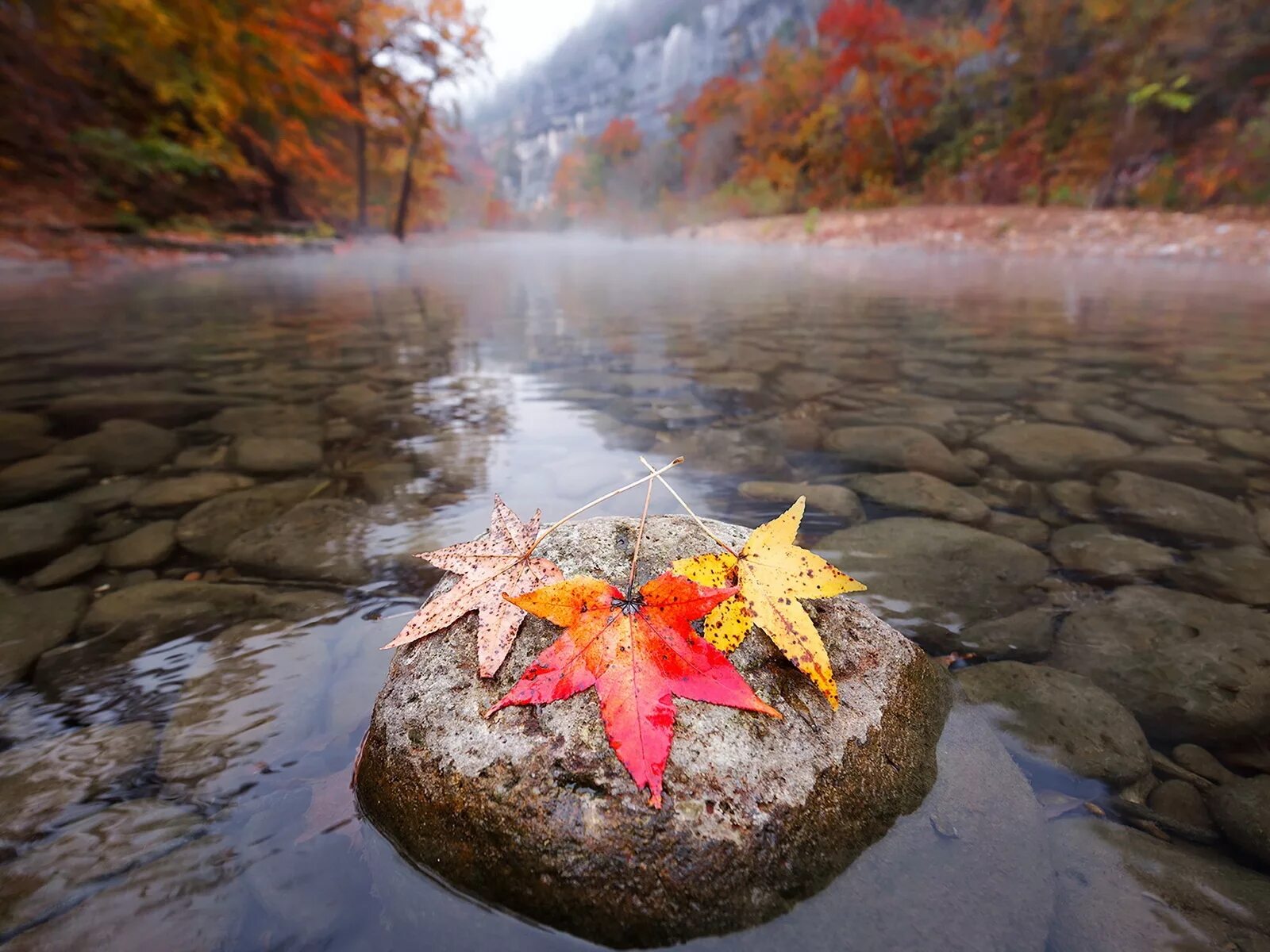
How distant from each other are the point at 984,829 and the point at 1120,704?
67cm

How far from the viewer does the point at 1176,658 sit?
5.50 feet

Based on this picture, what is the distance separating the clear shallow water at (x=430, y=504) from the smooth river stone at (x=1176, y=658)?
0.09 meters

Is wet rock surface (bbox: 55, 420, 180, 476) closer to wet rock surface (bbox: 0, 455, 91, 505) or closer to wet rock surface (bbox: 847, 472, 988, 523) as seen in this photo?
wet rock surface (bbox: 0, 455, 91, 505)

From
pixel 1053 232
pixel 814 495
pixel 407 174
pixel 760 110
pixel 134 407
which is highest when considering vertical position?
pixel 760 110

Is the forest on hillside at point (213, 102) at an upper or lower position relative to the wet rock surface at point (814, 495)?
upper

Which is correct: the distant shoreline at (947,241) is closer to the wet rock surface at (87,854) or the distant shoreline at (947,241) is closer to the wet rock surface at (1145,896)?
the wet rock surface at (87,854)

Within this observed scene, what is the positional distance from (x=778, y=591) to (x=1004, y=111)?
26.9 meters

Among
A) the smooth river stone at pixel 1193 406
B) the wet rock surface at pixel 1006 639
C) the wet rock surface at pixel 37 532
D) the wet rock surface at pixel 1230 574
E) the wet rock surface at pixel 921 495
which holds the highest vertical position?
the smooth river stone at pixel 1193 406

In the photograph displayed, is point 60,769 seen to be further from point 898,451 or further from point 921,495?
point 898,451

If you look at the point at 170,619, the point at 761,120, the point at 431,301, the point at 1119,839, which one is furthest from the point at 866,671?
the point at 761,120

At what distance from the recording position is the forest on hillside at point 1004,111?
15.5 metres

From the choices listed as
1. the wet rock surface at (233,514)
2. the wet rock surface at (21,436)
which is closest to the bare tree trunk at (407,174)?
the wet rock surface at (21,436)

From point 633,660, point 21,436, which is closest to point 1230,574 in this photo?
point 633,660

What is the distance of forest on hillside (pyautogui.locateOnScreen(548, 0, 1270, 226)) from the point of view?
15492 mm
